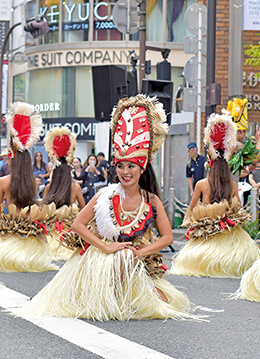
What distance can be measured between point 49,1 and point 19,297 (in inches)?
1385

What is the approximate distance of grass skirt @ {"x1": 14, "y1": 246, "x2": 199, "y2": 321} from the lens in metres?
5.89

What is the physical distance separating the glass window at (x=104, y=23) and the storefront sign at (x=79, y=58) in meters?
0.74

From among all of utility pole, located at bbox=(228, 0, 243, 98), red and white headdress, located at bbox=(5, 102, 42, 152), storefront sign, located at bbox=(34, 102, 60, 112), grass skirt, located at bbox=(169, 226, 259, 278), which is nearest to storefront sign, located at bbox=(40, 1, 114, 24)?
storefront sign, located at bbox=(34, 102, 60, 112)

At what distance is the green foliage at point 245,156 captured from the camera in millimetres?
10711

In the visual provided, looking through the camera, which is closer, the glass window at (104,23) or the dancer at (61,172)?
the dancer at (61,172)

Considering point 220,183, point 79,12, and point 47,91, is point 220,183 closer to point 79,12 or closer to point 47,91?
point 79,12

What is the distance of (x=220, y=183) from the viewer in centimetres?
970

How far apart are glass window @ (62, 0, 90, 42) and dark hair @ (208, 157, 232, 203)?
98.1 feet

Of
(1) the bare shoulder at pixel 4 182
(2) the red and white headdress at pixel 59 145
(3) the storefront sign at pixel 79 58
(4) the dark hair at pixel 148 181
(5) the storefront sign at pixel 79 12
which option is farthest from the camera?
(5) the storefront sign at pixel 79 12

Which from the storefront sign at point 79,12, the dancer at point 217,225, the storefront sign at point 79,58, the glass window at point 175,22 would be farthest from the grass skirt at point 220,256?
the storefront sign at point 79,12

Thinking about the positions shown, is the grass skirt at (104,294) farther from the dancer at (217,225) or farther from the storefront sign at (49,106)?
the storefront sign at (49,106)

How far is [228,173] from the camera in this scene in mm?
9812

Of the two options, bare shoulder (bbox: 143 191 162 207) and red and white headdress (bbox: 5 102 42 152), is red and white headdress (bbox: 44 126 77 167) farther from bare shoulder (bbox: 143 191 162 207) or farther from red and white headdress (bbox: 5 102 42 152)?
bare shoulder (bbox: 143 191 162 207)

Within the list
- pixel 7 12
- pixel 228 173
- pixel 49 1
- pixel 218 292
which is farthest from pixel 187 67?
pixel 7 12
